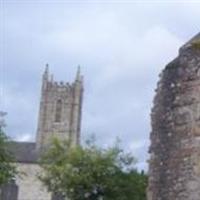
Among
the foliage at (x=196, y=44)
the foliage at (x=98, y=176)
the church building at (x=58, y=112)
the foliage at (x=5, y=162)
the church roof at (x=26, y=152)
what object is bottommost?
the foliage at (x=196, y=44)

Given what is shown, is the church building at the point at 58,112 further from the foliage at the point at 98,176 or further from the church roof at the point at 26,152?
the foliage at the point at 98,176

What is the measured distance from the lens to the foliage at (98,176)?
1740 inches

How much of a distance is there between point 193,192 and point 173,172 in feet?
1.23

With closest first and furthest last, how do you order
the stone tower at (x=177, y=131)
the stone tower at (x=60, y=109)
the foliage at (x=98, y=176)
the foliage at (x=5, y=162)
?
the stone tower at (x=177, y=131) → the foliage at (x=5, y=162) → the foliage at (x=98, y=176) → the stone tower at (x=60, y=109)

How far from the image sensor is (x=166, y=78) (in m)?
7.50

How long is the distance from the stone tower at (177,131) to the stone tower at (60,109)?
95.3 metres

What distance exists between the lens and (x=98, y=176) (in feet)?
146

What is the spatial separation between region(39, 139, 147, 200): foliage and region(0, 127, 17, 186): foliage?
17.3 m

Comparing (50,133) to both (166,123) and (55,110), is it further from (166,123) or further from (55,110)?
(166,123)

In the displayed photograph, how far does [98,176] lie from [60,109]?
65.0m

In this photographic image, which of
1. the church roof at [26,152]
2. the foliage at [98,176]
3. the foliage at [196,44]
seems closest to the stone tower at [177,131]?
the foliage at [196,44]

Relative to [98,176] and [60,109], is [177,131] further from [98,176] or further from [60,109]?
[60,109]

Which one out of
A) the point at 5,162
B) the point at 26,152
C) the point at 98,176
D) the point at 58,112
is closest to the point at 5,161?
the point at 5,162

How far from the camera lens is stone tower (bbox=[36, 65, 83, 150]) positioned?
347 feet
